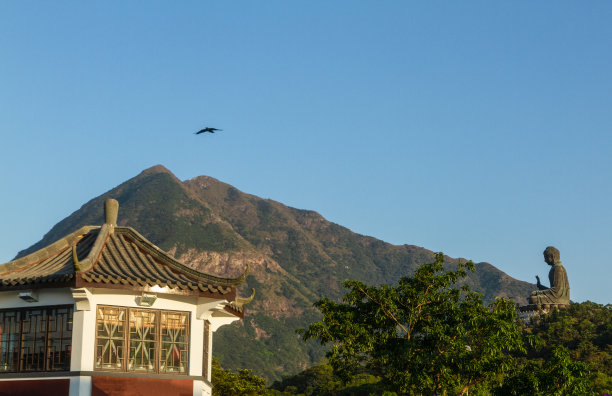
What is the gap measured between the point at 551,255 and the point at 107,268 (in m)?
68.0

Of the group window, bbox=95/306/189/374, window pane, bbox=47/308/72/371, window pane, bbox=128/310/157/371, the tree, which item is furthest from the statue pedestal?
window pane, bbox=47/308/72/371

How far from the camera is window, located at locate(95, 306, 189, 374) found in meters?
17.7

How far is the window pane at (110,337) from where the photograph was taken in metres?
17.6

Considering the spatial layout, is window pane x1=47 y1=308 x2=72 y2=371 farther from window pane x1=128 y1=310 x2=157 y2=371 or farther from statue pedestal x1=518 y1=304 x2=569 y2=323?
statue pedestal x1=518 y1=304 x2=569 y2=323

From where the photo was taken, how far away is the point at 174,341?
18.4 m

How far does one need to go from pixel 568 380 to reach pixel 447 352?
3.88 metres

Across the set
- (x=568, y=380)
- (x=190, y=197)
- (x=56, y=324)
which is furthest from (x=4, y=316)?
(x=190, y=197)

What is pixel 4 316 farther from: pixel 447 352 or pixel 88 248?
pixel 447 352

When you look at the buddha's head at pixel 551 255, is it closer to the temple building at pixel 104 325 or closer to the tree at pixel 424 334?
the tree at pixel 424 334

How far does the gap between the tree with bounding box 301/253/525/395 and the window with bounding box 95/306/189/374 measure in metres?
6.85


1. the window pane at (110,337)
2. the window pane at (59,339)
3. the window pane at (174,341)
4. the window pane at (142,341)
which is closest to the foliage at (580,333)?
the window pane at (174,341)

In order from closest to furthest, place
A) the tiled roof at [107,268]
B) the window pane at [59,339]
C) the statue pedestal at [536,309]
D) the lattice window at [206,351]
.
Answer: the tiled roof at [107,268] < the window pane at [59,339] < the lattice window at [206,351] < the statue pedestal at [536,309]

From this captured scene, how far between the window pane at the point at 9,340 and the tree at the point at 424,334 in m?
9.29

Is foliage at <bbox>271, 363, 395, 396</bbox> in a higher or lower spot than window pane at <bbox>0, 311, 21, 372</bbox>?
lower
